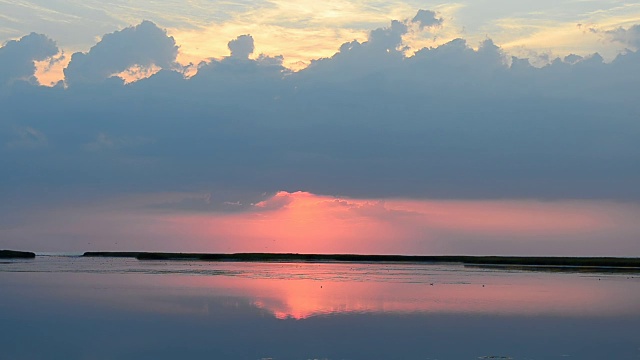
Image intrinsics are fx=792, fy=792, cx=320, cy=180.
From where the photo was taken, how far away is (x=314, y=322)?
Result: 111 feet

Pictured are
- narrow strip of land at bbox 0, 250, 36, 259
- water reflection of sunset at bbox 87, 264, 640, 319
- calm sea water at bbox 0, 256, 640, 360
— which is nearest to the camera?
calm sea water at bbox 0, 256, 640, 360

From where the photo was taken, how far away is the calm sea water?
85.6ft

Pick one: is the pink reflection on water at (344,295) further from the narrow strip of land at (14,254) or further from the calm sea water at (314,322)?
the narrow strip of land at (14,254)

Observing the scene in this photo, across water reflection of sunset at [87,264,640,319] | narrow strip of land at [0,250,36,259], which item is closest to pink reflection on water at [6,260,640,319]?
water reflection of sunset at [87,264,640,319]

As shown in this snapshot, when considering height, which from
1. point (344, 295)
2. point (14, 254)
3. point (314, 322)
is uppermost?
point (14, 254)

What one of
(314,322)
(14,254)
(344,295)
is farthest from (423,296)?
(14,254)

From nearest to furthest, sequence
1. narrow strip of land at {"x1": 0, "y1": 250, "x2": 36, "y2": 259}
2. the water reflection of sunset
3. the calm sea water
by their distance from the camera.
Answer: the calm sea water → the water reflection of sunset → narrow strip of land at {"x1": 0, "y1": 250, "x2": 36, "y2": 259}

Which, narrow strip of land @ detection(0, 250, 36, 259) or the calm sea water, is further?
narrow strip of land @ detection(0, 250, 36, 259)

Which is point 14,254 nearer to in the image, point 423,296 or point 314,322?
point 423,296

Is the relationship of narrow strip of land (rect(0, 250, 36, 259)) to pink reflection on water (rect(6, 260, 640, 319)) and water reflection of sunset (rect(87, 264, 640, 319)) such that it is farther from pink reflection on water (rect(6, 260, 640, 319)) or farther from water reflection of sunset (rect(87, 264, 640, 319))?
water reflection of sunset (rect(87, 264, 640, 319))

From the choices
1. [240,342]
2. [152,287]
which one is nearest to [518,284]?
[152,287]

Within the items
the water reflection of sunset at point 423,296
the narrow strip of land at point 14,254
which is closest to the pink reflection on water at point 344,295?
the water reflection of sunset at point 423,296

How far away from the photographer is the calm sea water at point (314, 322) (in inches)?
1027

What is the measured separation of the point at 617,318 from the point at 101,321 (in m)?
23.3
